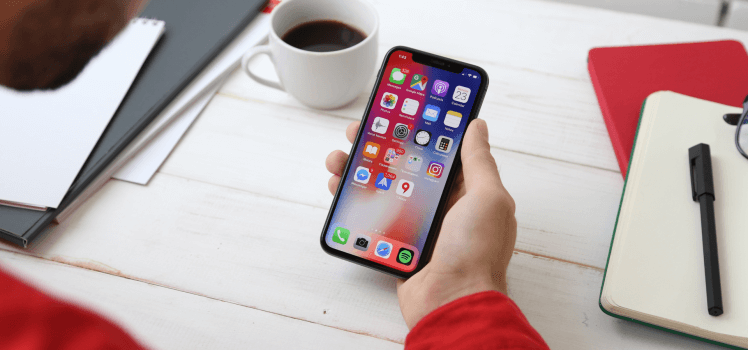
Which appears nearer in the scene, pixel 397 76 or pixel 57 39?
pixel 397 76

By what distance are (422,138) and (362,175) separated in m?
0.07


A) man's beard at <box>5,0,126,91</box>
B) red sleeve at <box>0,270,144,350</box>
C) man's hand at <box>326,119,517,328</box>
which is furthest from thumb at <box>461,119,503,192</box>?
man's beard at <box>5,0,126,91</box>

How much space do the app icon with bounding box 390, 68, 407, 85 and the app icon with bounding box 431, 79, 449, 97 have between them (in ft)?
0.11

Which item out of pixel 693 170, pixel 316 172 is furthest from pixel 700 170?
pixel 316 172

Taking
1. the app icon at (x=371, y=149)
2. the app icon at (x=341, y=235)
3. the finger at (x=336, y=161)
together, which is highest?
the app icon at (x=371, y=149)

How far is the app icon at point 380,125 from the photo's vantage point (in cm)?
47

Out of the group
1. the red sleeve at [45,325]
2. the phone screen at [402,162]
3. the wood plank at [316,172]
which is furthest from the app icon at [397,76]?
the red sleeve at [45,325]

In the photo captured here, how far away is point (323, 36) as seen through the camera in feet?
1.78

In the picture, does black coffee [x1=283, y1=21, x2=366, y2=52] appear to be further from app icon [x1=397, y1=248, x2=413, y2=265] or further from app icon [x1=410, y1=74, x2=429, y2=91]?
app icon [x1=397, y1=248, x2=413, y2=265]

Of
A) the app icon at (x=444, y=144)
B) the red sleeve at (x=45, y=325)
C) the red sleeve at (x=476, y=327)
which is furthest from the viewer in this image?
the app icon at (x=444, y=144)

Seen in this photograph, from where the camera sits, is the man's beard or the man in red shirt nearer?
the man in red shirt

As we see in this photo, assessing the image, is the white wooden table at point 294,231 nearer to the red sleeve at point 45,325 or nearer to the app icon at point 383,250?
the app icon at point 383,250

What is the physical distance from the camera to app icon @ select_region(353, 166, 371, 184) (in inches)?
17.9

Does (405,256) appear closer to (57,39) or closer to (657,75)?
(657,75)
